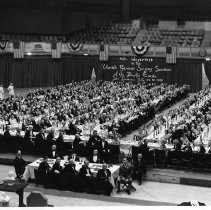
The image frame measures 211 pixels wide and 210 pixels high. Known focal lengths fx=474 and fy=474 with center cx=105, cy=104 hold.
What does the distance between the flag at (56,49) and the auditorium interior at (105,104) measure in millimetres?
80

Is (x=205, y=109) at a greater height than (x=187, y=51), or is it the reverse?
(x=187, y=51)

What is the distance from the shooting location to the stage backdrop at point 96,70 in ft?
114

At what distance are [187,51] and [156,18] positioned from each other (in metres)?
7.23

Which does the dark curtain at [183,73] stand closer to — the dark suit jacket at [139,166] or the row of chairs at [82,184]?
the dark suit jacket at [139,166]

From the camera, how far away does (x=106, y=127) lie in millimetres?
17953

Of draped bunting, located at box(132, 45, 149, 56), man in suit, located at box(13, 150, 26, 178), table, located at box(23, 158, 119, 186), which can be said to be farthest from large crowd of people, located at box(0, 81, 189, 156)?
draped bunting, located at box(132, 45, 149, 56)

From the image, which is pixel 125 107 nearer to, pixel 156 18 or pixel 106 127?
pixel 106 127

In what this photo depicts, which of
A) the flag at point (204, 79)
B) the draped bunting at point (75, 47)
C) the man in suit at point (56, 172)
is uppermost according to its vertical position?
the draped bunting at point (75, 47)

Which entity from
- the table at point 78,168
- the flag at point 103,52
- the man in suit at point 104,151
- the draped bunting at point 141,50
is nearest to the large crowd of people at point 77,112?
the man in suit at point 104,151

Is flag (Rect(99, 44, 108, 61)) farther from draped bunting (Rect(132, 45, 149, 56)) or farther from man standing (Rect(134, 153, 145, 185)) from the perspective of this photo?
man standing (Rect(134, 153, 145, 185))

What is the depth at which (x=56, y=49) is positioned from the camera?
119ft

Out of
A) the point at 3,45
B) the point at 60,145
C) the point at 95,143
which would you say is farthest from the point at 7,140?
the point at 3,45

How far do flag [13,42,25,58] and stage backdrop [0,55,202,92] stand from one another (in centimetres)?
42

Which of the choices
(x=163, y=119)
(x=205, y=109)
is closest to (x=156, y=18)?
(x=205, y=109)
